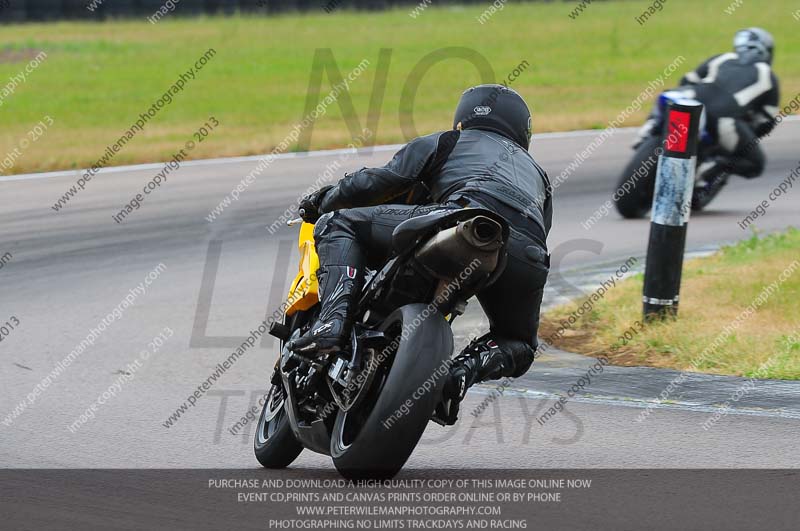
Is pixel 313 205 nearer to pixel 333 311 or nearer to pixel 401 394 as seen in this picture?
pixel 333 311

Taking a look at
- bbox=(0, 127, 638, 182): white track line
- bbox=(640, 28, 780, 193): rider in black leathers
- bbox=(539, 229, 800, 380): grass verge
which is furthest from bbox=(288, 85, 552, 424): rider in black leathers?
bbox=(0, 127, 638, 182): white track line

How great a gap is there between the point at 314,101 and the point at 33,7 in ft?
32.4

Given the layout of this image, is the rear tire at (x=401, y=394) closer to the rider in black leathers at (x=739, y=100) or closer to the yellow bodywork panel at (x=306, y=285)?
the yellow bodywork panel at (x=306, y=285)

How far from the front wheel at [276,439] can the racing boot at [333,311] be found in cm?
42

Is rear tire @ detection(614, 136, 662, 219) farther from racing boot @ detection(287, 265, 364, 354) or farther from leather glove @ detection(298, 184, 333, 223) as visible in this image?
racing boot @ detection(287, 265, 364, 354)

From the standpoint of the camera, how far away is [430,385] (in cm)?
484

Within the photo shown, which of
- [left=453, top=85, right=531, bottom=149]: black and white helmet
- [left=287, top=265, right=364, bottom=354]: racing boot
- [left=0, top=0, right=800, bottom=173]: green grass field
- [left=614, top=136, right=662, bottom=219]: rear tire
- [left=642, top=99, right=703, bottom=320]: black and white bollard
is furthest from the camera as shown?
[left=0, top=0, right=800, bottom=173]: green grass field

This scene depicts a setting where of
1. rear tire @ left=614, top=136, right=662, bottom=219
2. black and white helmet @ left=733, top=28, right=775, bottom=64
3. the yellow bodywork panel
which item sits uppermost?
the yellow bodywork panel

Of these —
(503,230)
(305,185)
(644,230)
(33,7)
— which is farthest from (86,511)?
(33,7)

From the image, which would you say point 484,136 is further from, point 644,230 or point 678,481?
point 644,230

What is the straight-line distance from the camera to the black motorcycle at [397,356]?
486cm

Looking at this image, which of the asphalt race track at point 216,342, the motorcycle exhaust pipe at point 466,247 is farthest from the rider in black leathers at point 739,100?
the motorcycle exhaust pipe at point 466,247

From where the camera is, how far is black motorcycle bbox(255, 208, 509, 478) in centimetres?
486

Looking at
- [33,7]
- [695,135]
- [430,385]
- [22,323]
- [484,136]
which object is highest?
[484,136]
